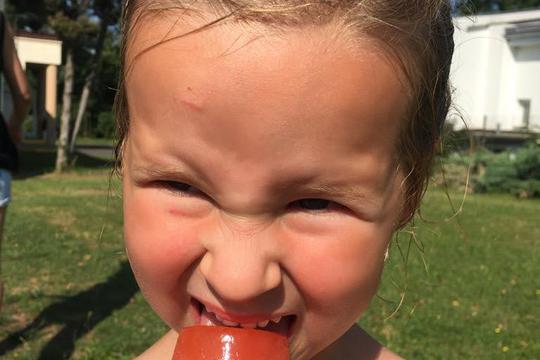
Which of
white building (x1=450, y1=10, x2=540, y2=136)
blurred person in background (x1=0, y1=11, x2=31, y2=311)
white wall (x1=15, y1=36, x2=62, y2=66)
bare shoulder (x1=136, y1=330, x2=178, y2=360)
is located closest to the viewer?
bare shoulder (x1=136, y1=330, x2=178, y2=360)

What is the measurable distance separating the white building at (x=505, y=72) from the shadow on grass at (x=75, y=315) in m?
29.2

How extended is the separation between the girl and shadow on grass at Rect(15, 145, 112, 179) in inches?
645

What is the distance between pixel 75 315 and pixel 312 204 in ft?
15.3

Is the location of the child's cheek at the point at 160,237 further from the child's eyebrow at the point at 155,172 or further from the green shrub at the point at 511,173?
the green shrub at the point at 511,173

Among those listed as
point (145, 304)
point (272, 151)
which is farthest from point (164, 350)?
point (145, 304)

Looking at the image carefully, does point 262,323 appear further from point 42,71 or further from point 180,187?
point 42,71

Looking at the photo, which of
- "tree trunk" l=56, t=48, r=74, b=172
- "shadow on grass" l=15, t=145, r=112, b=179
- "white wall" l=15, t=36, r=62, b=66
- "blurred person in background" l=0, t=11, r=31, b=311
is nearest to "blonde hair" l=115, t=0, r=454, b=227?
"blurred person in background" l=0, t=11, r=31, b=311

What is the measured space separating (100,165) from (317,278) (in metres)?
22.2

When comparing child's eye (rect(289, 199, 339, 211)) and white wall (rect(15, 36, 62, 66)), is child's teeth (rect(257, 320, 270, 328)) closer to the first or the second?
child's eye (rect(289, 199, 339, 211))

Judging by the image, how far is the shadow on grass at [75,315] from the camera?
464cm

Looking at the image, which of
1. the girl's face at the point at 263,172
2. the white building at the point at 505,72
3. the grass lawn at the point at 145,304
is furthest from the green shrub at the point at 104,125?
the girl's face at the point at 263,172

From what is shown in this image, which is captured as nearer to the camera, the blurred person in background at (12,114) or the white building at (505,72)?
the blurred person in background at (12,114)

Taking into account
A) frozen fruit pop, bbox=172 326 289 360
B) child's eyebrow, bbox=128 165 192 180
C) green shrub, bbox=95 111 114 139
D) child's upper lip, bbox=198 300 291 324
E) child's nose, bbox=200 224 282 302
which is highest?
green shrub, bbox=95 111 114 139

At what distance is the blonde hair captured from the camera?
3.69ft
